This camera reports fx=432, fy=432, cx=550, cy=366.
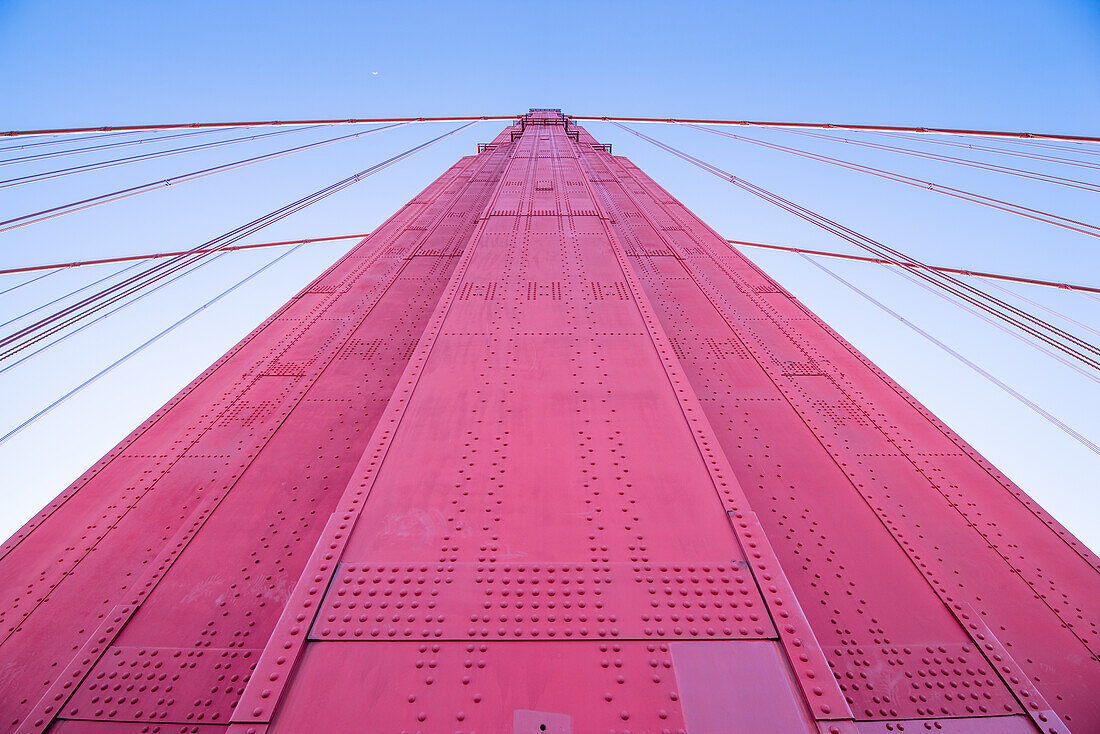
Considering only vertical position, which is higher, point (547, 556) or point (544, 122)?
point (544, 122)

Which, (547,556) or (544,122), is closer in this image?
(547,556)

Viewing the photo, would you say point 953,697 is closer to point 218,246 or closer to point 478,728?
point 478,728

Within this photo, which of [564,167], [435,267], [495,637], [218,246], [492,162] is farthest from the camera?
[492,162]

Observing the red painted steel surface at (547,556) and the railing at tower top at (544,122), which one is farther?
the railing at tower top at (544,122)

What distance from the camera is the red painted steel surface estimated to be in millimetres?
2459

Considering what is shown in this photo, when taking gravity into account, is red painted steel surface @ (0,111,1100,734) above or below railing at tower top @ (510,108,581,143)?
below

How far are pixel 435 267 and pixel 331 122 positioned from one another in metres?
9.92

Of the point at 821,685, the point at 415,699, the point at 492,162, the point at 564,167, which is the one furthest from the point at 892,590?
the point at 492,162

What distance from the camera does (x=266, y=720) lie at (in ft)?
7.13

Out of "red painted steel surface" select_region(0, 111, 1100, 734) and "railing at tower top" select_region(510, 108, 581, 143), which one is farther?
"railing at tower top" select_region(510, 108, 581, 143)

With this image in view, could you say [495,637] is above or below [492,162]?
below

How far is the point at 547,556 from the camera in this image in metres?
3.08

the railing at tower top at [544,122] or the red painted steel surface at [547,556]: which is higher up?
the railing at tower top at [544,122]

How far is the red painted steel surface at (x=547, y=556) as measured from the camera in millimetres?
2459
